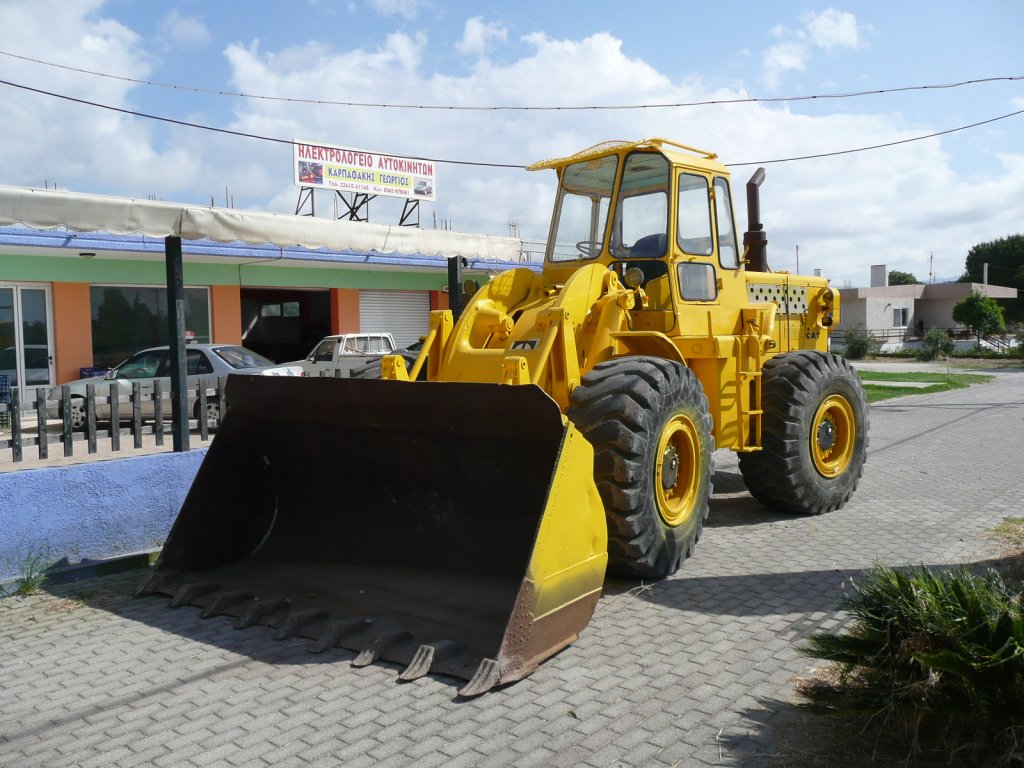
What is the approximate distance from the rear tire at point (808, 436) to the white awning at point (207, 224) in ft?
10.7

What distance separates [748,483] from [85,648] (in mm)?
5356

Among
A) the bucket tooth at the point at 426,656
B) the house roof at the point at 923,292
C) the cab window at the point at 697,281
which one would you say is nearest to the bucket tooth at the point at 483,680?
the bucket tooth at the point at 426,656

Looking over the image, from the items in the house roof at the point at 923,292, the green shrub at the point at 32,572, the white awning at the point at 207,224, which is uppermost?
the house roof at the point at 923,292

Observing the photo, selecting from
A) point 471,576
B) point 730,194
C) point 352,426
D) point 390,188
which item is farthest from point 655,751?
point 390,188

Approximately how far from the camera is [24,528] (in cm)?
627

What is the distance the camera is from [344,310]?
23.7 m

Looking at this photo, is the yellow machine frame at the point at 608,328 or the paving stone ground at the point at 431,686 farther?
the yellow machine frame at the point at 608,328

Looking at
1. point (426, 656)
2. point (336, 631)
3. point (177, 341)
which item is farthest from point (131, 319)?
point (426, 656)

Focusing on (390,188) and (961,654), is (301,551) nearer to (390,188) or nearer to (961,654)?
(961,654)

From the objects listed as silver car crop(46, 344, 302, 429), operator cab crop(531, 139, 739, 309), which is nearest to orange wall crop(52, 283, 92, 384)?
silver car crop(46, 344, 302, 429)

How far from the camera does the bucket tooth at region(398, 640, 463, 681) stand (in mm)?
4414

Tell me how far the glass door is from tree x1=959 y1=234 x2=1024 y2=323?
227ft

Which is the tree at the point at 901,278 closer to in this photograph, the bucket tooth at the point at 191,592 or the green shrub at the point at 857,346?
the green shrub at the point at 857,346

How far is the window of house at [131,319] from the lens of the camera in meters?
19.1
